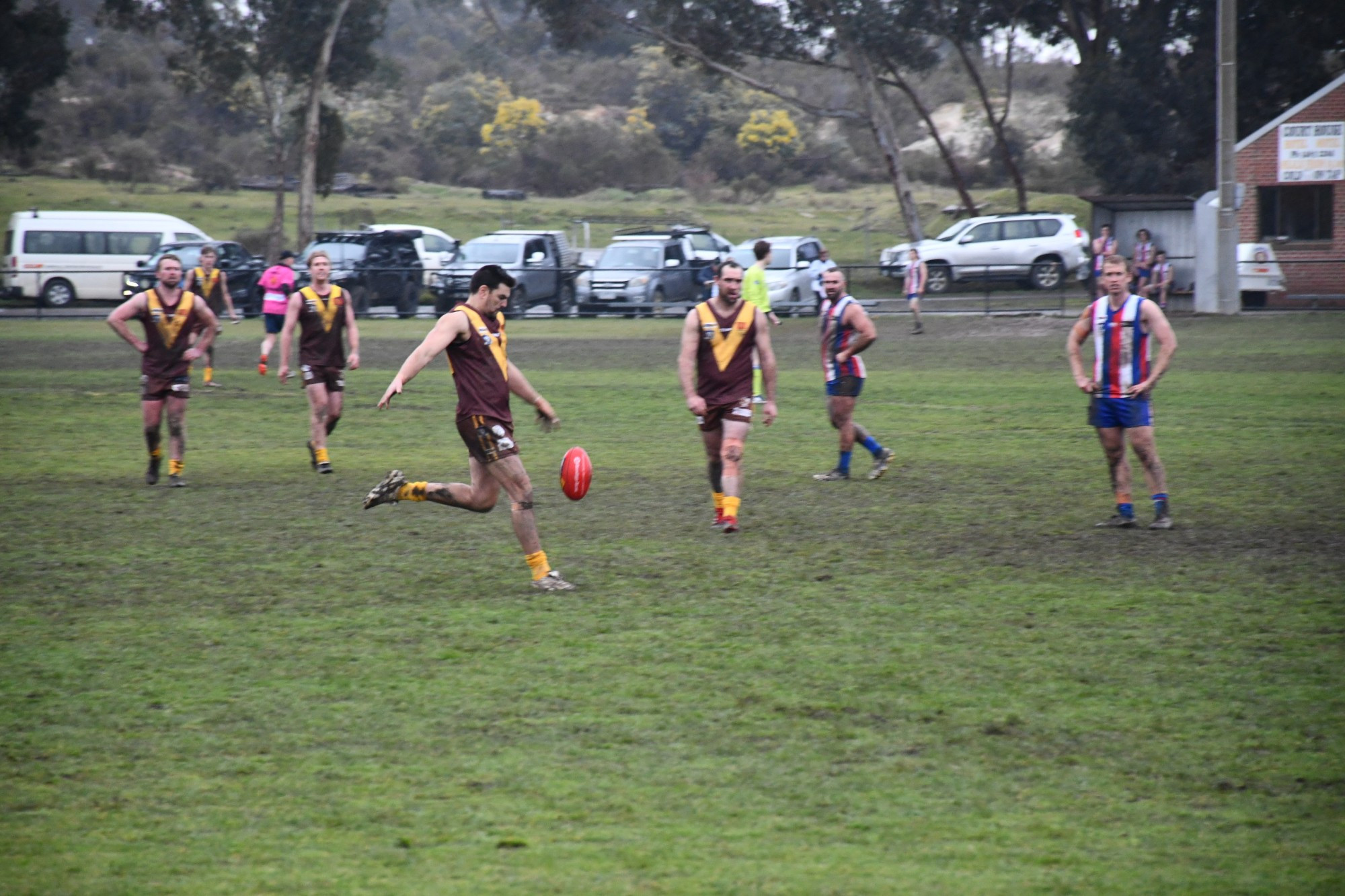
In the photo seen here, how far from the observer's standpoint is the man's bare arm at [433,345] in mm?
7773

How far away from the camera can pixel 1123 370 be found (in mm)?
9773

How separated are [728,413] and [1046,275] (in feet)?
91.3

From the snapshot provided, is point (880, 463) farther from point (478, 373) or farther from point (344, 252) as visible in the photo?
point (344, 252)

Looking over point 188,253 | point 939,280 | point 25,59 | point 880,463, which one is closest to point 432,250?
point 188,253

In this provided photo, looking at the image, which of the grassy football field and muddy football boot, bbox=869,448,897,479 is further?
muddy football boot, bbox=869,448,897,479

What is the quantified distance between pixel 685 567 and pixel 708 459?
1.54m

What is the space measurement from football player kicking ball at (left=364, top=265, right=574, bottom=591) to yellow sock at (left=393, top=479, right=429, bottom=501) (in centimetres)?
43

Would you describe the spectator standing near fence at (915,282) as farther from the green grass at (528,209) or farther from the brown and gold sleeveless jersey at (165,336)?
the brown and gold sleeveless jersey at (165,336)

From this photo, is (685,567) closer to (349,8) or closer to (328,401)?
(328,401)

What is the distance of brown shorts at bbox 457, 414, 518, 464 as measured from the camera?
8.15 metres

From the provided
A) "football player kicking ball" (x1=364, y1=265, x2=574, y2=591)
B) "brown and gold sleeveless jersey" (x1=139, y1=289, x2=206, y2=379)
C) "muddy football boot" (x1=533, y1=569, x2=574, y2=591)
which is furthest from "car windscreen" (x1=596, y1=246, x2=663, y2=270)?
"muddy football boot" (x1=533, y1=569, x2=574, y2=591)

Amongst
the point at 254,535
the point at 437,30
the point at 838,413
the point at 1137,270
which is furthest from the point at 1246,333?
the point at 437,30

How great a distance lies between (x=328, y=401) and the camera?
13.0 m

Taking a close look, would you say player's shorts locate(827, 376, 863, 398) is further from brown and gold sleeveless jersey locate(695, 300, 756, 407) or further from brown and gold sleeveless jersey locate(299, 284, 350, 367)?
brown and gold sleeveless jersey locate(299, 284, 350, 367)
